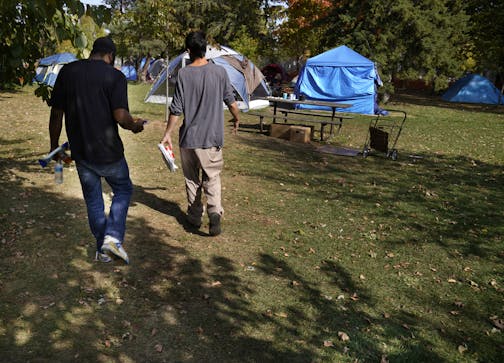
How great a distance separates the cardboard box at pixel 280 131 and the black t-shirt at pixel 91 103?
30.7 feet

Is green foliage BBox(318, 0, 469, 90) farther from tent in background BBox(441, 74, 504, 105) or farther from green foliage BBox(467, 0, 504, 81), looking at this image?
tent in background BBox(441, 74, 504, 105)

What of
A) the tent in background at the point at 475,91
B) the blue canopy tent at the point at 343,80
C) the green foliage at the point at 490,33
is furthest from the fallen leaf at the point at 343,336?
the tent in background at the point at 475,91

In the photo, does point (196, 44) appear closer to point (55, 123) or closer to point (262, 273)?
point (55, 123)

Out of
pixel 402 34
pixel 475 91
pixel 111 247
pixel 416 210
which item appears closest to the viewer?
pixel 111 247

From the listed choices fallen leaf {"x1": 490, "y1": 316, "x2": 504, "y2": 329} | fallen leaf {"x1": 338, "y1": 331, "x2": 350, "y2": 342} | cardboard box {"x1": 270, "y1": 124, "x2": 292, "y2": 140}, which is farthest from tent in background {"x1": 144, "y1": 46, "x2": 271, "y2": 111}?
fallen leaf {"x1": 338, "y1": 331, "x2": 350, "y2": 342}

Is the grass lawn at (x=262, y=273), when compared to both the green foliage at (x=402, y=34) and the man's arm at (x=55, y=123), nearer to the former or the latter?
the man's arm at (x=55, y=123)

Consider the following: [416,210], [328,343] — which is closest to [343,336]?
[328,343]

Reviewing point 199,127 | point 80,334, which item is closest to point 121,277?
point 80,334

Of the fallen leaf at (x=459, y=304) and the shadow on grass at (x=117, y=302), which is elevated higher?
the shadow on grass at (x=117, y=302)

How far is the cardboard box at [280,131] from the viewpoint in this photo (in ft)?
43.1

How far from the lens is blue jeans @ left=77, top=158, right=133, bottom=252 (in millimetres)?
4145

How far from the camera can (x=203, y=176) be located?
17.8 feet

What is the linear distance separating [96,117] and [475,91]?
34.5 meters

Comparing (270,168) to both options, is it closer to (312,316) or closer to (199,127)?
(199,127)
